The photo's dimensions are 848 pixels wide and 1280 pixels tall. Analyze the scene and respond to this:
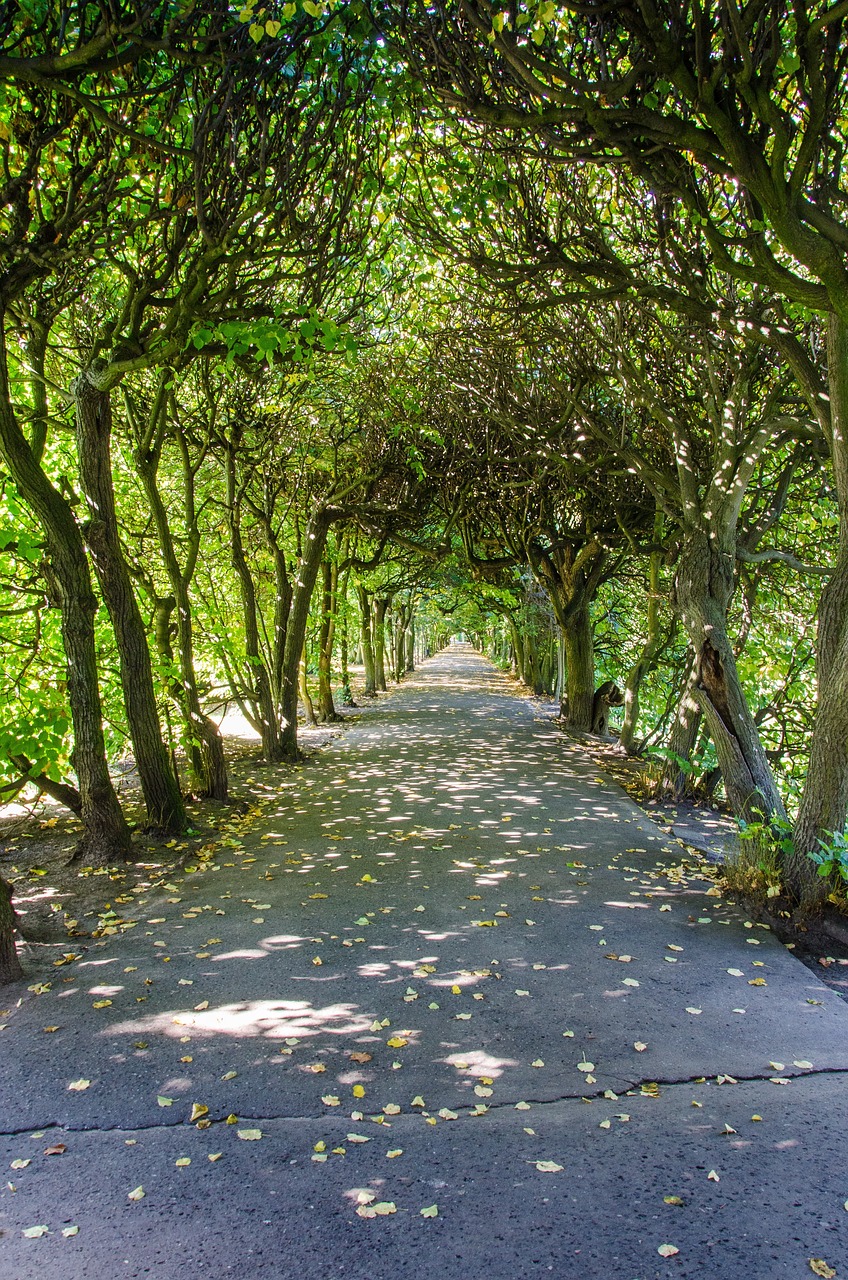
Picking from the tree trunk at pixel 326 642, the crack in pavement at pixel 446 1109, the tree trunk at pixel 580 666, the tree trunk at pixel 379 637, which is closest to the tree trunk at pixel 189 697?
the crack in pavement at pixel 446 1109

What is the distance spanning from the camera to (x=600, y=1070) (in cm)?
407

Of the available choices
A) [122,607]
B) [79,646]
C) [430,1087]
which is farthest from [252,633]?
[430,1087]

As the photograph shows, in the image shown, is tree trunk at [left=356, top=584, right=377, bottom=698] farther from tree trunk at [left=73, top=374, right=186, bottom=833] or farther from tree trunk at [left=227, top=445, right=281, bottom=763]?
tree trunk at [left=73, top=374, right=186, bottom=833]

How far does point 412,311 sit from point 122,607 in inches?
311

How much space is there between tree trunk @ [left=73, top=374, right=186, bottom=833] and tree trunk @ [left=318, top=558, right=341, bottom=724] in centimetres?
1144

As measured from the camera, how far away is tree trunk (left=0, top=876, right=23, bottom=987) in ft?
16.2

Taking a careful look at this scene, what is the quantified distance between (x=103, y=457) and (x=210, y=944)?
480cm

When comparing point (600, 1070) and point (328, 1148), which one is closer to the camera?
point (328, 1148)

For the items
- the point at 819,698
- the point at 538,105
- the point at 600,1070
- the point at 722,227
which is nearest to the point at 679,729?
the point at 819,698

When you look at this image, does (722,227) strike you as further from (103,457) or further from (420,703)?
(420,703)

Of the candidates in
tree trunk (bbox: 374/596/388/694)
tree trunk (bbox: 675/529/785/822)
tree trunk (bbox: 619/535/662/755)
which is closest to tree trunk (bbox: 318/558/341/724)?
tree trunk (bbox: 619/535/662/755)

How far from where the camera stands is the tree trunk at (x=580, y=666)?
17.7 metres

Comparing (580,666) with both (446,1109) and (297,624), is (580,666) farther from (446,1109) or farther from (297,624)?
(446,1109)

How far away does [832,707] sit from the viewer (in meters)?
5.70
